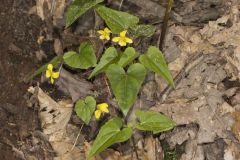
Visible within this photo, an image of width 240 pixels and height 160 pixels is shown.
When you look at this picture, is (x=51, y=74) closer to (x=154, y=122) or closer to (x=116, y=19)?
(x=116, y=19)

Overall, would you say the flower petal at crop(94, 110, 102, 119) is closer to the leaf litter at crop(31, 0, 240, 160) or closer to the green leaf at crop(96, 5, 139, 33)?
the leaf litter at crop(31, 0, 240, 160)

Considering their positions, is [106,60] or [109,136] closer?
[109,136]

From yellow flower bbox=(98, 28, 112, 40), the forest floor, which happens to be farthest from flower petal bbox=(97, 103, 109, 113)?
yellow flower bbox=(98, 28, 112, 40)

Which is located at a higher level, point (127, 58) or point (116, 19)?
point (116, 19)


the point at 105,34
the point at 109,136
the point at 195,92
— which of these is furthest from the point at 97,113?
the point at 195,92

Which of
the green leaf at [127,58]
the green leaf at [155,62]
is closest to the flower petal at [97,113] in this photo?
the green leaf at [127,58]
